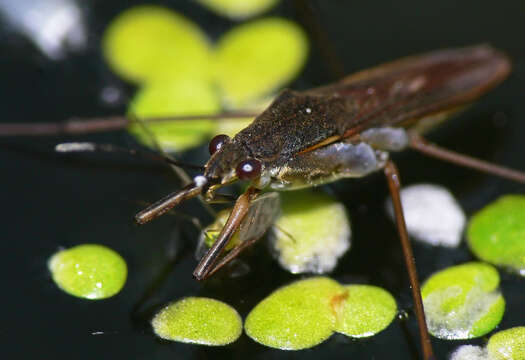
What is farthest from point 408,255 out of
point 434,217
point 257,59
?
point 257,59

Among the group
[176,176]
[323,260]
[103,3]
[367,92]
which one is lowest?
[323,260]

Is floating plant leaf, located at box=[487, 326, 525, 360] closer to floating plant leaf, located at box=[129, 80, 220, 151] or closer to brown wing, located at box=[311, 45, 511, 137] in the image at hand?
brown wing, located at box=[311, 45, 511, 137]

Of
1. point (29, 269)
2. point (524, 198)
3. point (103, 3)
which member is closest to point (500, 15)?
point (524, 198)

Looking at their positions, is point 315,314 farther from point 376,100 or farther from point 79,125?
point 79,125

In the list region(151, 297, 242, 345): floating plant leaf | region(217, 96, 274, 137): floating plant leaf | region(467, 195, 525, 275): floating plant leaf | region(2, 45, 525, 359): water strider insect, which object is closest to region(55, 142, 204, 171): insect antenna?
region(2, 45, 525, 359): water strider insect

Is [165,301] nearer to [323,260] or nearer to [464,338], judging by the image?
[323,260]

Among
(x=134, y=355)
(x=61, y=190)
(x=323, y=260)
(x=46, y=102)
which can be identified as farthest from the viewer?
(x=46, y=102)

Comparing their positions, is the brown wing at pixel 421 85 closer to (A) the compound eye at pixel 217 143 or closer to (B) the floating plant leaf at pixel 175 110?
(B) the floating plant leaf at pixel 175 110
